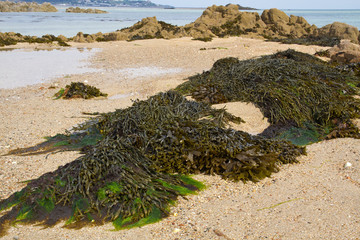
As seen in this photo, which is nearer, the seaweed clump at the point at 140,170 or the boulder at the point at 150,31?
the seaweed clump at the point at 140,170

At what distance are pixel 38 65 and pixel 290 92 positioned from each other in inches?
361

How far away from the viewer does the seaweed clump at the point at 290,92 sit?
5.42 meters

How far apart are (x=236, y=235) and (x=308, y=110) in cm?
362

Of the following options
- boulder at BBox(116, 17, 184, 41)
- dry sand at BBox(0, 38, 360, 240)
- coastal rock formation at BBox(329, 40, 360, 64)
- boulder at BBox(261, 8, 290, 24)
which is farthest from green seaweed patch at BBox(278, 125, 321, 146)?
boulder at BBox(261, 8, 290, 24)

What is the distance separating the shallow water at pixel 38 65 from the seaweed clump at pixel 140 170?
5.96 m

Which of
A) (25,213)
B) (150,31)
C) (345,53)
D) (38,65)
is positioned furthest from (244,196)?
(150,31)

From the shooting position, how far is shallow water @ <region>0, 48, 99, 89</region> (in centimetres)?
961

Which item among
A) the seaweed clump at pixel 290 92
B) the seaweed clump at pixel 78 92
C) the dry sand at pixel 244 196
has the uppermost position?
the seaweed clump at pixel 290 92

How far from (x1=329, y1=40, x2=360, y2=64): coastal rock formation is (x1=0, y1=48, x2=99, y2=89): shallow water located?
7524 mm

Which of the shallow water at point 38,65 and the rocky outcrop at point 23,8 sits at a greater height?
the rocky outcrop at point 23,8

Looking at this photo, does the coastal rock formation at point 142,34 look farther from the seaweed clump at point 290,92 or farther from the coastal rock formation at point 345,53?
the seaweed clump at point 290,92

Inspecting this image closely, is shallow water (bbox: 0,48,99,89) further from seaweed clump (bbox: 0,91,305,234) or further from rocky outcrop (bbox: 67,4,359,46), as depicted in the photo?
seaweed clump (bbox: 0,91,305,234)

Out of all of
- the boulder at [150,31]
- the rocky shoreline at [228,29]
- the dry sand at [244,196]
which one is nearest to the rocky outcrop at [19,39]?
the rocky shoreline at [228,29]

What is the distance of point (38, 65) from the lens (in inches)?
462
